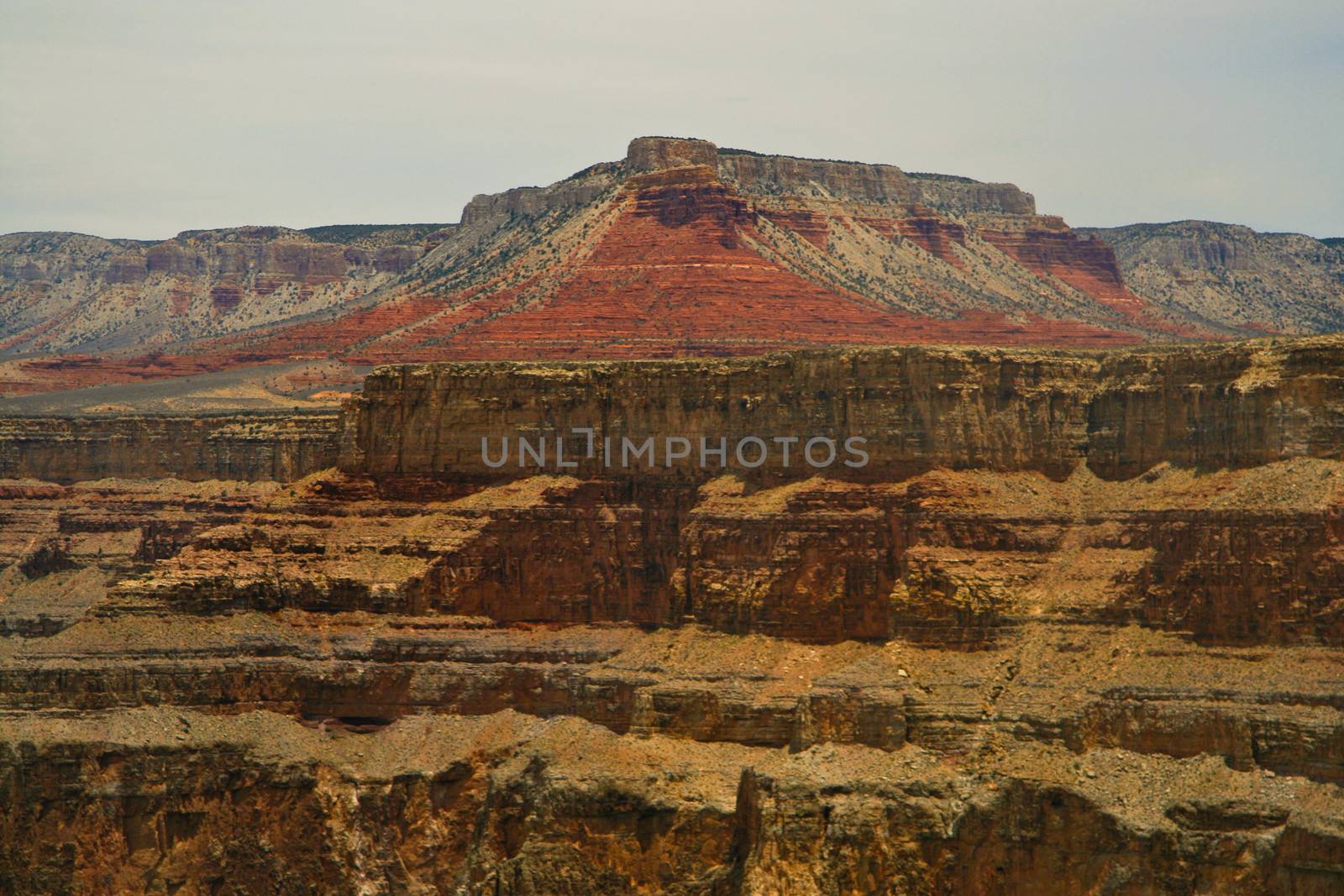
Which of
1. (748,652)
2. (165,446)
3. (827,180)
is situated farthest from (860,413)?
(827,180)

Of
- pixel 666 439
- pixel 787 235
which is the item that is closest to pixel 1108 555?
pixel 666 439

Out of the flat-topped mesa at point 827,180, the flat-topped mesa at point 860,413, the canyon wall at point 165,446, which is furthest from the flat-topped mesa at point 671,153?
the flat-topped mesa at point 860,413

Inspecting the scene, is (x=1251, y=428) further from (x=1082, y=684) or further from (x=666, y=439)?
(x=666, y=439)

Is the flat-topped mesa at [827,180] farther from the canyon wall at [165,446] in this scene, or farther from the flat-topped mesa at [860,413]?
the flat-topped mesa at [860,413]

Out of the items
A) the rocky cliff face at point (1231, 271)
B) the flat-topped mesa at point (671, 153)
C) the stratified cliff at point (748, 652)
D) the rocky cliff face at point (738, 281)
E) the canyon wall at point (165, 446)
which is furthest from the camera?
the rocky cliff face at point (1231, 271)

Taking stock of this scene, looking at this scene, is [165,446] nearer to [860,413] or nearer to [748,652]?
[860,413]
